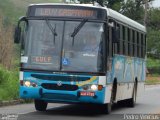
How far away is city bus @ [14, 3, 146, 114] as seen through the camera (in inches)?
673

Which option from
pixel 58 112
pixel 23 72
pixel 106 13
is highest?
pixel 106 13

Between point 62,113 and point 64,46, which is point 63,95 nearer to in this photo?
point 64,46

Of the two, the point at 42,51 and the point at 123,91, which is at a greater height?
the point at 42,51

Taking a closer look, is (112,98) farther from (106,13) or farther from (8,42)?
(8,42)

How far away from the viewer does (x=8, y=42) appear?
31.7m

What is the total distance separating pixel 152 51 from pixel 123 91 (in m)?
53.8

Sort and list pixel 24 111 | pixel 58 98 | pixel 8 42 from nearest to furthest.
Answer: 1. pixel 58 98
2. pixel 24 111
3. pixel 8 42

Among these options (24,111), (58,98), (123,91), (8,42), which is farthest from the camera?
(8,42)

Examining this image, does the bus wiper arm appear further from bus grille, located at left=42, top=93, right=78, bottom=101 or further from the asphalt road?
the asphalt road

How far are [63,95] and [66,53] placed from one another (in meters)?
1.15

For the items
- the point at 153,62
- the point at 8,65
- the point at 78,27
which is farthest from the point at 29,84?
the point at 153,62

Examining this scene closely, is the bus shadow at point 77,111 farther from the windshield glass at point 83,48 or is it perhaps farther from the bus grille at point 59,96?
the windshield glass at point 83,48

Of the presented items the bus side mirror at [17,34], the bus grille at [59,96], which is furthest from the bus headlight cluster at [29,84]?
the bus side mirror at [17,34]

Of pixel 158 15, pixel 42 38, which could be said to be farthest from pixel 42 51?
pixel 158 15
